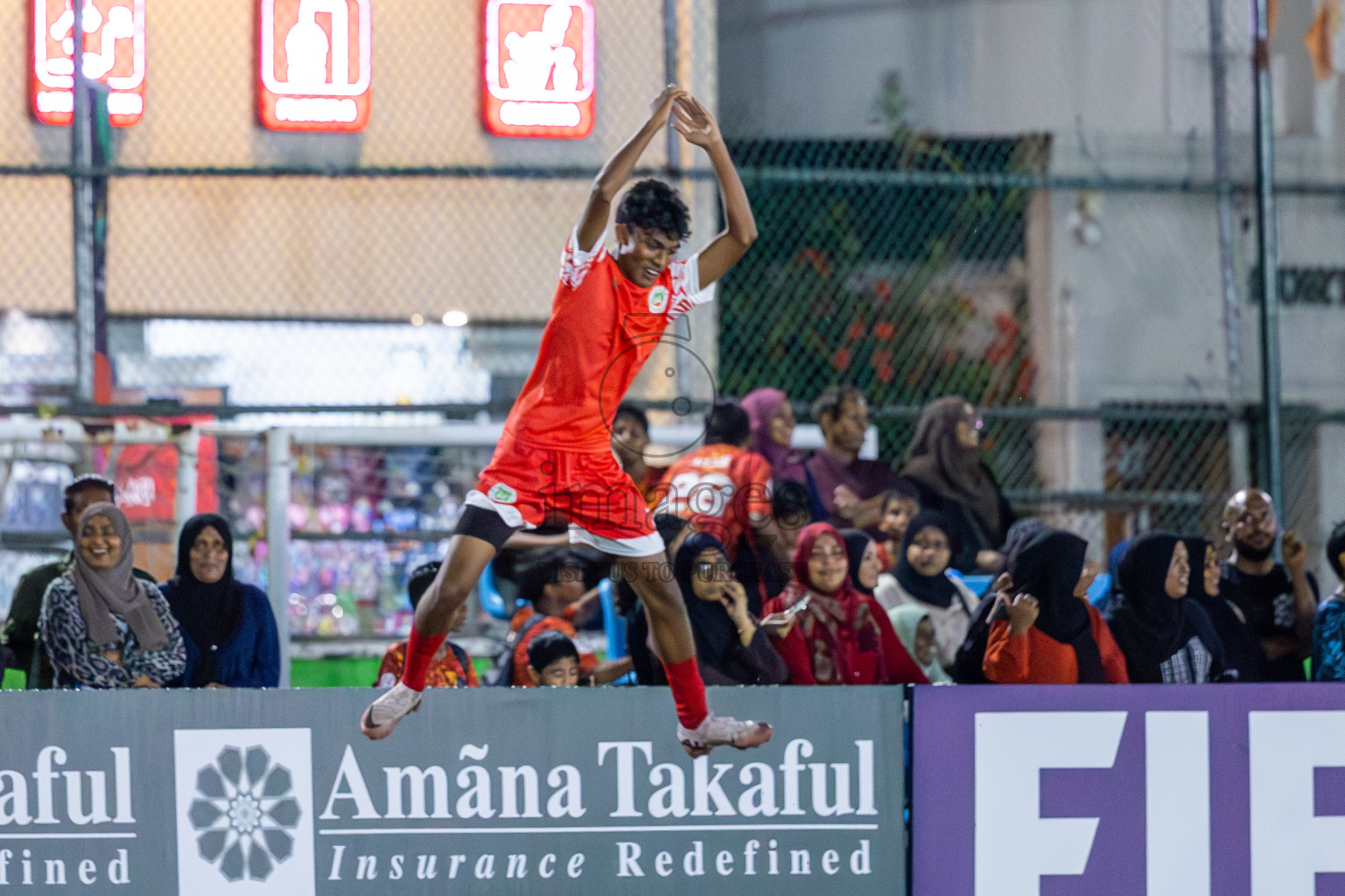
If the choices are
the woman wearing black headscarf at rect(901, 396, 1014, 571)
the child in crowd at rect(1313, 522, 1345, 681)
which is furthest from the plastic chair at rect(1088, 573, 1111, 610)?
the child in crowd at rect(1313, 522, 1345, 681)

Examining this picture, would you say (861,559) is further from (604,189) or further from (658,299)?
(604,189)

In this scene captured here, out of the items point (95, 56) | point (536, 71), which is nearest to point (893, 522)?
point (536, 71)

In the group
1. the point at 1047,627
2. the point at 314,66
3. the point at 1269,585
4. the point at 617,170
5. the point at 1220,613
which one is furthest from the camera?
the point at 314,66

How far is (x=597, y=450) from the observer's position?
4715mm

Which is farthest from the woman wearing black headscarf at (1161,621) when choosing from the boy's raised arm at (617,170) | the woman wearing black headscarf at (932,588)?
the boy's raised arm at (617,170)

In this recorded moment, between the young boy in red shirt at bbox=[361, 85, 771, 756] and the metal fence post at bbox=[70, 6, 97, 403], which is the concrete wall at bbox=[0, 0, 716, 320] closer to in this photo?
the metal fence post at bbox=[70, 6, 97, 403]

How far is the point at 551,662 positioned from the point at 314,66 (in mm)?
3751

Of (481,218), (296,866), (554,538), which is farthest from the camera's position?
(481,218)

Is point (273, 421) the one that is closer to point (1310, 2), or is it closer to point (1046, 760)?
point (1046, 760)

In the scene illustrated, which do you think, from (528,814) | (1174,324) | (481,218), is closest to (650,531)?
(528,814)

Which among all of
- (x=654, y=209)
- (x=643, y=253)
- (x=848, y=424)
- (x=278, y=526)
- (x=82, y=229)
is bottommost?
(x=278, y=526)

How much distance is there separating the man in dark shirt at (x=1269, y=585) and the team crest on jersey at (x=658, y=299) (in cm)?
255

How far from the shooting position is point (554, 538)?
6.57 m

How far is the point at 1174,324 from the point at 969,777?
4.39 meters
